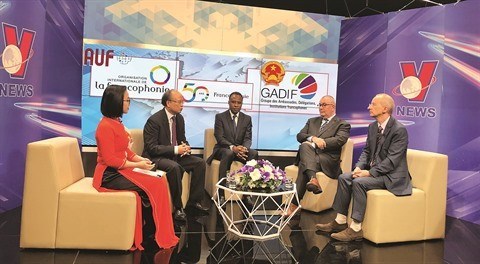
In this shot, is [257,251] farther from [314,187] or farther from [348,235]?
[314,187]

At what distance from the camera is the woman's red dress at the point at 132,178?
3736 millimetres

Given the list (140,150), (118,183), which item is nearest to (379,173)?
(118,183)

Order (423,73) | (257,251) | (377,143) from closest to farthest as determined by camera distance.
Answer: (257,251), (377,143), (423,73)

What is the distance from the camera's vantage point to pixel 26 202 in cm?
353

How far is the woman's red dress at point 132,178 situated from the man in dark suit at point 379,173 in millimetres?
1683

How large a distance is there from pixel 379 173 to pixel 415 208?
1.58 ft

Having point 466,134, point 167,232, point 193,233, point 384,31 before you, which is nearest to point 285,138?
point 384,31

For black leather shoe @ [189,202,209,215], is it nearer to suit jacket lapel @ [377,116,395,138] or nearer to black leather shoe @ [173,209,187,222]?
black leather shoe @ [173,209,187,222]

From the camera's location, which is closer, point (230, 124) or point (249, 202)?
point (249, 202)

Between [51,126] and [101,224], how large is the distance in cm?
243

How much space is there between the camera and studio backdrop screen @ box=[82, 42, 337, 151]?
6.45 m

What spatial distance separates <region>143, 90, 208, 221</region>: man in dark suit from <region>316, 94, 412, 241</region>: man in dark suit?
1.70 metres

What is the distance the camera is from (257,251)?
387 centimetres

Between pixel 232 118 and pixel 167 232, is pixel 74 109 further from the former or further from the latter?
pixel 167 232
